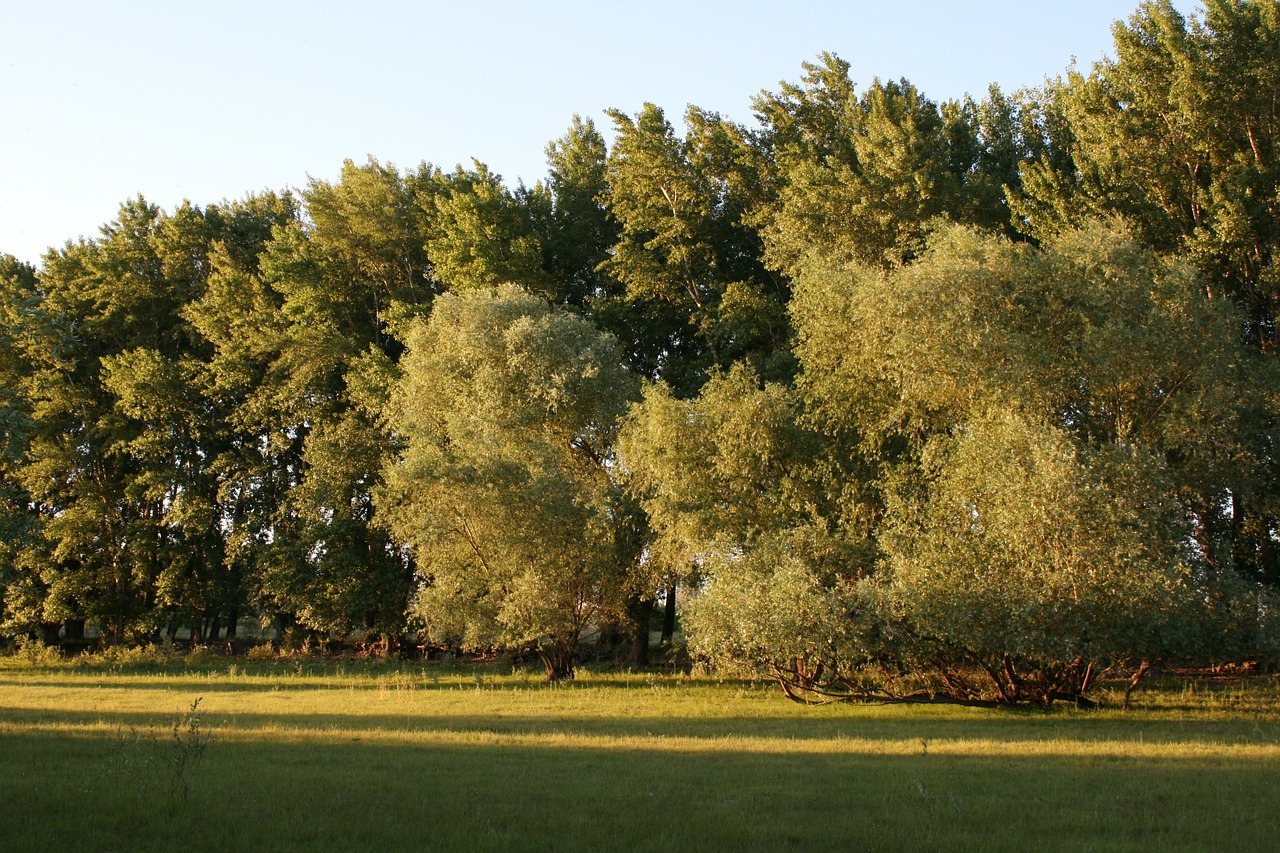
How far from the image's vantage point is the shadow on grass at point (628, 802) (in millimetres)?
10078

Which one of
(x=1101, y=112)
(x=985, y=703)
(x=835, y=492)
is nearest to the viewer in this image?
(x=985, y=703)

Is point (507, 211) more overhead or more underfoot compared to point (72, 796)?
more overhead

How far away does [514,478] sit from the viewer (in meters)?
32.9

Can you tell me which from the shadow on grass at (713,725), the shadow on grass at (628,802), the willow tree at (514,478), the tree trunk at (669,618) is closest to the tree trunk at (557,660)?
the willow tree at (514,478)

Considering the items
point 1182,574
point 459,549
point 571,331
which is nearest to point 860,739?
point 1182,574

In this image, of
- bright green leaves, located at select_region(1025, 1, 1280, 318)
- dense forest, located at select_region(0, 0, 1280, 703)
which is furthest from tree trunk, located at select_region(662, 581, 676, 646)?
bright green leaves, located at select_region(1025, 1, 1280, 318)

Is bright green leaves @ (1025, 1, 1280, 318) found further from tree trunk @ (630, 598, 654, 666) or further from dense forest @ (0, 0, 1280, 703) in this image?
tree trunk @ (630, 598, 654, 666)

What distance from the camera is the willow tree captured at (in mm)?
32500

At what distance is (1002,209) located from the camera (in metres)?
35.5

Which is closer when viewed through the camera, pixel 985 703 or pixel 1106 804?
pixel 1106 804

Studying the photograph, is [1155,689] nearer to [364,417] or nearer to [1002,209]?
[1002,209]

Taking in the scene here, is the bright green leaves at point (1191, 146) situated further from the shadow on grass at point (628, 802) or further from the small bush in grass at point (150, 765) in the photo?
the small bush in grass at point (150, 765)

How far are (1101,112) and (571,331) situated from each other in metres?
20.5

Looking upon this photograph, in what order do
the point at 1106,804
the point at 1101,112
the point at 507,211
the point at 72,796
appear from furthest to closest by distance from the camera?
1. the point at 507,211
2. the point at 1101,112
3. the point at 1106,804
4. the point at 72,796
